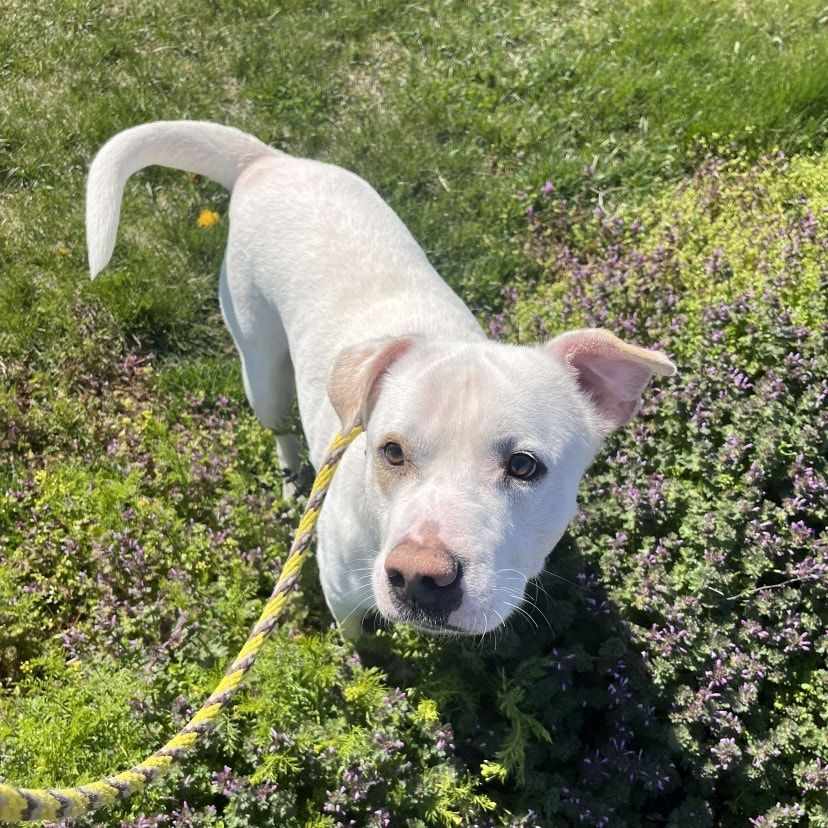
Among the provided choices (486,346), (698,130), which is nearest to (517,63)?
(698,130)

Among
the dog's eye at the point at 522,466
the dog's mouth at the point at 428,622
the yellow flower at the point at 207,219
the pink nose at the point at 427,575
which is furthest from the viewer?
the yellow flower at the point at 207,219

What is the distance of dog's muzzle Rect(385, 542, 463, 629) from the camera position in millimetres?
2252

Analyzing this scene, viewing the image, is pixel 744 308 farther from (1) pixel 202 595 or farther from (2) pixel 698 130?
(1) pixel 202 595

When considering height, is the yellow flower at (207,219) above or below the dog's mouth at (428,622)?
below

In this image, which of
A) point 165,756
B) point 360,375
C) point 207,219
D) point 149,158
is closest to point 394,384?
point 360,375

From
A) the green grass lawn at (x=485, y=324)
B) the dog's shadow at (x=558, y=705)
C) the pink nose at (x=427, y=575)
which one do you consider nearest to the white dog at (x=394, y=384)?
the pink nose at (x=427, y=575)

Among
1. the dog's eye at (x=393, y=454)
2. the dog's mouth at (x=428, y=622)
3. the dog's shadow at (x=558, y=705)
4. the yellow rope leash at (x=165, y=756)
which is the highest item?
the dog's eye at (x=393, y=454)

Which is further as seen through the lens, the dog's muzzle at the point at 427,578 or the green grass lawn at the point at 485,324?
the green grass lawn at the point at 485,324

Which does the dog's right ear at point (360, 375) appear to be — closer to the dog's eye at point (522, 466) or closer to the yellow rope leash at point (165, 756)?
the yellow rope leash at point (165, 756)

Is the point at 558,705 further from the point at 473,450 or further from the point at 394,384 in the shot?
the point at 394,384

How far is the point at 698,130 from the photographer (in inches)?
227

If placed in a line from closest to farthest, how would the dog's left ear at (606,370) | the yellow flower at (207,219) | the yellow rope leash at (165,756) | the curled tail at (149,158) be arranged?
the yellow rope leash at (165,756), the dog's left ear at (606,370), the curled tail at (149,158), the yellow flower at (207,219)

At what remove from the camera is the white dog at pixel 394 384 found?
241cm

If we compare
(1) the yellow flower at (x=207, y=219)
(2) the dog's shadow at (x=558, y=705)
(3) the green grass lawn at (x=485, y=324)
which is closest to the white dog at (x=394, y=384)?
(2) the dog's shadow at (x=558, y=705)
